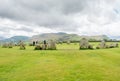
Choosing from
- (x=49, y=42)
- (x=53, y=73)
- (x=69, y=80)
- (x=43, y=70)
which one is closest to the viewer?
(x=69, y=80)

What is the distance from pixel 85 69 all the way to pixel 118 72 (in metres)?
4.53

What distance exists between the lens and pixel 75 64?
33062 millimetres

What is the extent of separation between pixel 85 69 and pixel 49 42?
26326 mm

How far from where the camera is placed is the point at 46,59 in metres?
36.9

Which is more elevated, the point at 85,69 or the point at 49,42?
the point at 49,42

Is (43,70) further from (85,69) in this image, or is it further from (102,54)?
(102,54)

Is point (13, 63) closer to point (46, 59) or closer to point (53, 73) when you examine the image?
point (46, 59)

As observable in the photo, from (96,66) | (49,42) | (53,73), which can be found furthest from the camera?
(49,42)

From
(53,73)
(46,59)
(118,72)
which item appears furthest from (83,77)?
(46,59)

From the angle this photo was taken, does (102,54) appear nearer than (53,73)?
No

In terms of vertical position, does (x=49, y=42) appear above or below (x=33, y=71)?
above

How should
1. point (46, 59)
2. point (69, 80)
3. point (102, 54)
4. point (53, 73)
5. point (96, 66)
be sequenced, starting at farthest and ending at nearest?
point (102, 54), point (46, 59), point (96, 66), point (53, 73), point (69, 80)

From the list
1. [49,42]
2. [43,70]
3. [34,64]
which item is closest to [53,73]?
[43,70]

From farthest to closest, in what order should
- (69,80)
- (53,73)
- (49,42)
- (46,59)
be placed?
(49,42) < (46,59) < (53,73) < (69,80)
